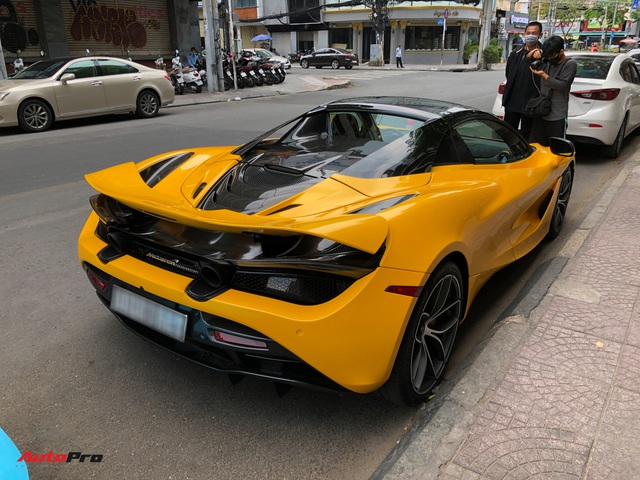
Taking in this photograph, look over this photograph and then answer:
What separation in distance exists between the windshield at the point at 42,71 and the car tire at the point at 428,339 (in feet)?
37.1

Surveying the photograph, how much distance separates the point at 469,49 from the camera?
45.0 metres

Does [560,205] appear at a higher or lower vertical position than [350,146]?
lower

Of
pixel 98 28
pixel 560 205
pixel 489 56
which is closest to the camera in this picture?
pixel 560 205

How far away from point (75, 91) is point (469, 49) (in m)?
40.3

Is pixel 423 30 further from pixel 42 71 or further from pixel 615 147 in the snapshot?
pixel 615 147

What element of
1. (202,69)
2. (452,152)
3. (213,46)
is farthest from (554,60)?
(202,69)

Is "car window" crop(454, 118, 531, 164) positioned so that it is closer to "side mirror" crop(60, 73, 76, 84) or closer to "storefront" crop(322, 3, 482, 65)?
"side mirror" crop(60, 73, 76, 84)

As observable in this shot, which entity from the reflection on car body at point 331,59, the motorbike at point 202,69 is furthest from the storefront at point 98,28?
the reflection on car body at point 331,59

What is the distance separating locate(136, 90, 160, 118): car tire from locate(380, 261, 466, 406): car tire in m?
11.8

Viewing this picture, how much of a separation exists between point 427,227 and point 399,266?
30 centimetres

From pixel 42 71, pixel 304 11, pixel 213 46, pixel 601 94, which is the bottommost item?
pixel 601 94

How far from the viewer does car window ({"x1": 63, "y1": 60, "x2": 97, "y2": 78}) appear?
1154 centimetres

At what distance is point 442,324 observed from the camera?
9.04 feet

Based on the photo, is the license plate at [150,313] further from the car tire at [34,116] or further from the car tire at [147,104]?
the car tire at [147,104]
